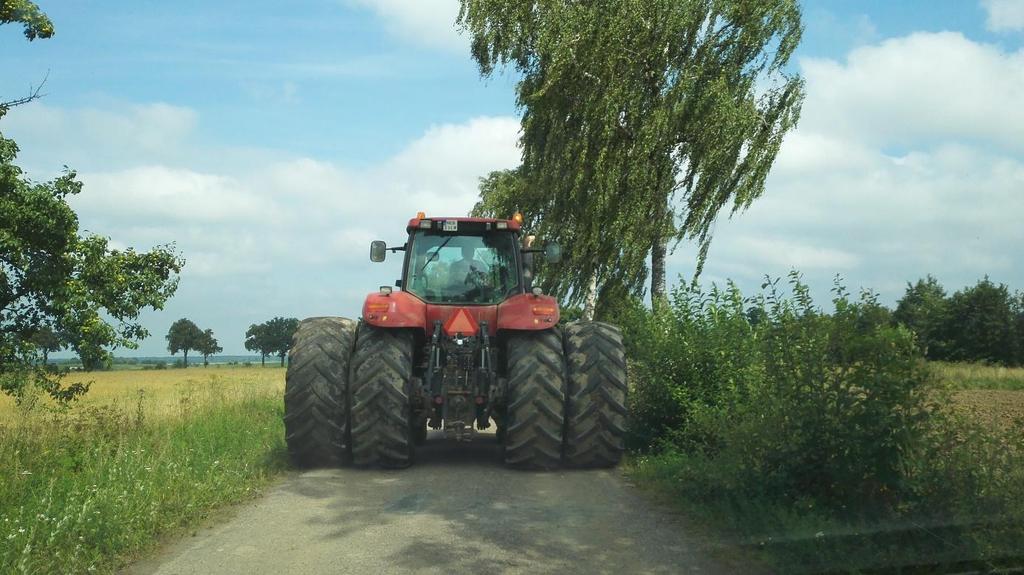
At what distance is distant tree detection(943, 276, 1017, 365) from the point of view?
38500 mm

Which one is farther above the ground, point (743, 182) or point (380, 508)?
point (743, 182)

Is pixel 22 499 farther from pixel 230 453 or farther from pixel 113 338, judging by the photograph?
pixel 113 338

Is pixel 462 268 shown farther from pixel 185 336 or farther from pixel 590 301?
pixel 185 336

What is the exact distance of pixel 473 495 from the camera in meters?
7.26

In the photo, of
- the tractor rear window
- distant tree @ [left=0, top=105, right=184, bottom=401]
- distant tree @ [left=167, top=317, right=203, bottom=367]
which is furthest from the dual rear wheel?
distant tree @ [left=167, top=317, right=203, bottom=367]

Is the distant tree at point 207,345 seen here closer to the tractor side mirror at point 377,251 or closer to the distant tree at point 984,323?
the distant tree at point 984,323

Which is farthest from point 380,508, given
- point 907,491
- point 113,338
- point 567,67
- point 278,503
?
point 567,67

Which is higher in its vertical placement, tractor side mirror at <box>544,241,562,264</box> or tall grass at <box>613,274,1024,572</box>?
tractor side mirror at <box>544,241,562,264</box>

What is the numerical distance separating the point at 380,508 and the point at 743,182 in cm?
1350

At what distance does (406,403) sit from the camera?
8.40m

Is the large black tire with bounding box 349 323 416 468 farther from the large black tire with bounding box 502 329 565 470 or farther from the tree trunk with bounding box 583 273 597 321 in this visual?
the tree trunk with bounding box 583 273 597 321

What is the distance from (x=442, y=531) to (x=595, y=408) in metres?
2.91

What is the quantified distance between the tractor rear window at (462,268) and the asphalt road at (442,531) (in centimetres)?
213

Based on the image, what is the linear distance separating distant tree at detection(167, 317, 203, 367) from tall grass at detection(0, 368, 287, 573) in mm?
79104
